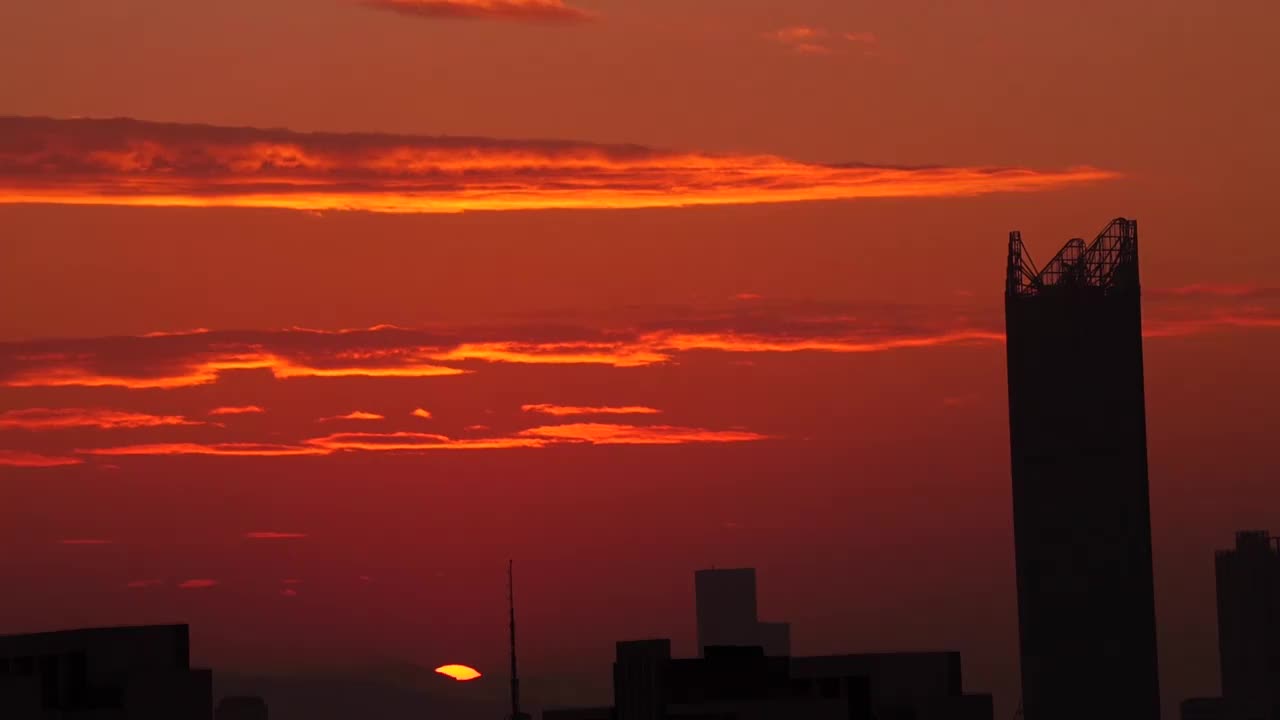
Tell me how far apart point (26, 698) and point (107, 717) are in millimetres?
6207

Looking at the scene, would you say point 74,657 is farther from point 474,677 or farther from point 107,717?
point 474,677

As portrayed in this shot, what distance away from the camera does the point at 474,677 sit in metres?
181

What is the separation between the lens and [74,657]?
200m

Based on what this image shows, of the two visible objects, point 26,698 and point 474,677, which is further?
point 26,698

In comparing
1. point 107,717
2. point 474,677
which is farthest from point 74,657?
point 474,677

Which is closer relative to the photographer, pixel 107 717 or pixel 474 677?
pixel 474 677

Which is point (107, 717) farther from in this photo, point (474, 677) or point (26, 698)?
point (474, 677)

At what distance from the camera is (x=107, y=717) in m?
200

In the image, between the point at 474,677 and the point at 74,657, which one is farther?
the point at 74,657

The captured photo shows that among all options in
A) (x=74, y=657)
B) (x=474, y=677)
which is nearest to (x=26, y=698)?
(x=74, y=657)

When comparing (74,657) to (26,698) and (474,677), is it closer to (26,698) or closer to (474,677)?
(26,698)

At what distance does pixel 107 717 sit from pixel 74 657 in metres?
4.58
